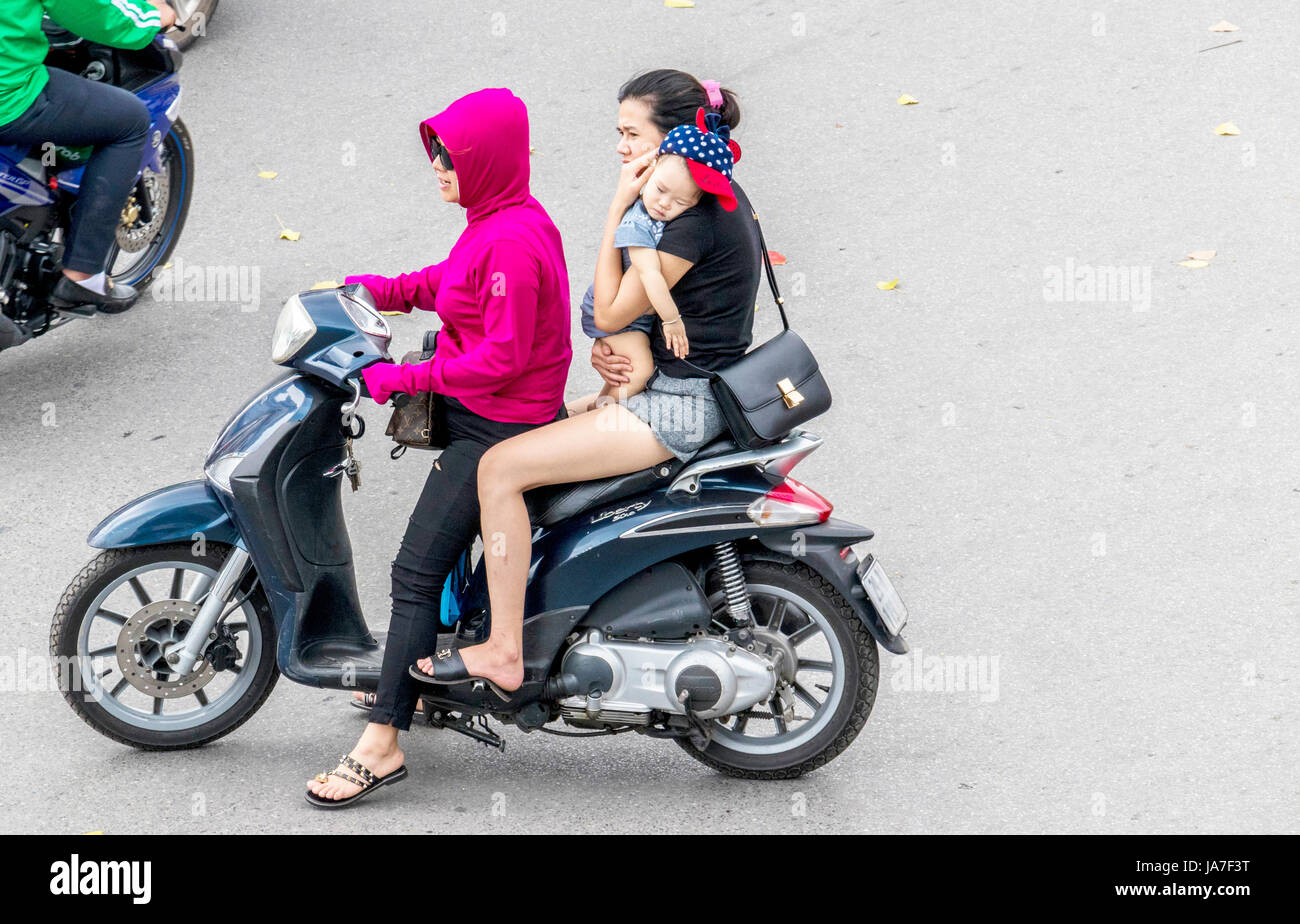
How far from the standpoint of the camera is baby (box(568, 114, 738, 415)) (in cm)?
369

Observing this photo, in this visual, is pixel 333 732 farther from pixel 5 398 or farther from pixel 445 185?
pixel 5 398

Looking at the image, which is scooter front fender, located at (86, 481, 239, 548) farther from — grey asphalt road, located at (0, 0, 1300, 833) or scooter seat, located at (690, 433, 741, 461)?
scooter seat, located at (690, 433, 741, 461)

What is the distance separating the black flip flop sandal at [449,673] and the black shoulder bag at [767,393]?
892 mm

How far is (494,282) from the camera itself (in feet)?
12.0

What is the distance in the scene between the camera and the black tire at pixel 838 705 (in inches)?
155

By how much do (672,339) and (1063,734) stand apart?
5.19ft

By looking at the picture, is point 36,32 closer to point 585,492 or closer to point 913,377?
point 585,492

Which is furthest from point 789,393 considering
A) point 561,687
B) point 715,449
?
point 561,687

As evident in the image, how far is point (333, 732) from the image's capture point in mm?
4363

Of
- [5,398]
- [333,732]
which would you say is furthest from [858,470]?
[5,398]

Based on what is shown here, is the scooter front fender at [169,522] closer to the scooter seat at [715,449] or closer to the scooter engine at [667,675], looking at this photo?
the scooter engine at [667,675]

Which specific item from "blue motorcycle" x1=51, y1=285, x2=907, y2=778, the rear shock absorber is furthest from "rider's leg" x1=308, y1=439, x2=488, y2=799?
the rear shock absorber

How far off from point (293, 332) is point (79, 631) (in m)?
1.00

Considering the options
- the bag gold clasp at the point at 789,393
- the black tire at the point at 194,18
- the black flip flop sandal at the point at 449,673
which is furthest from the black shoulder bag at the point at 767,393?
the black tire at the point at 194,18
